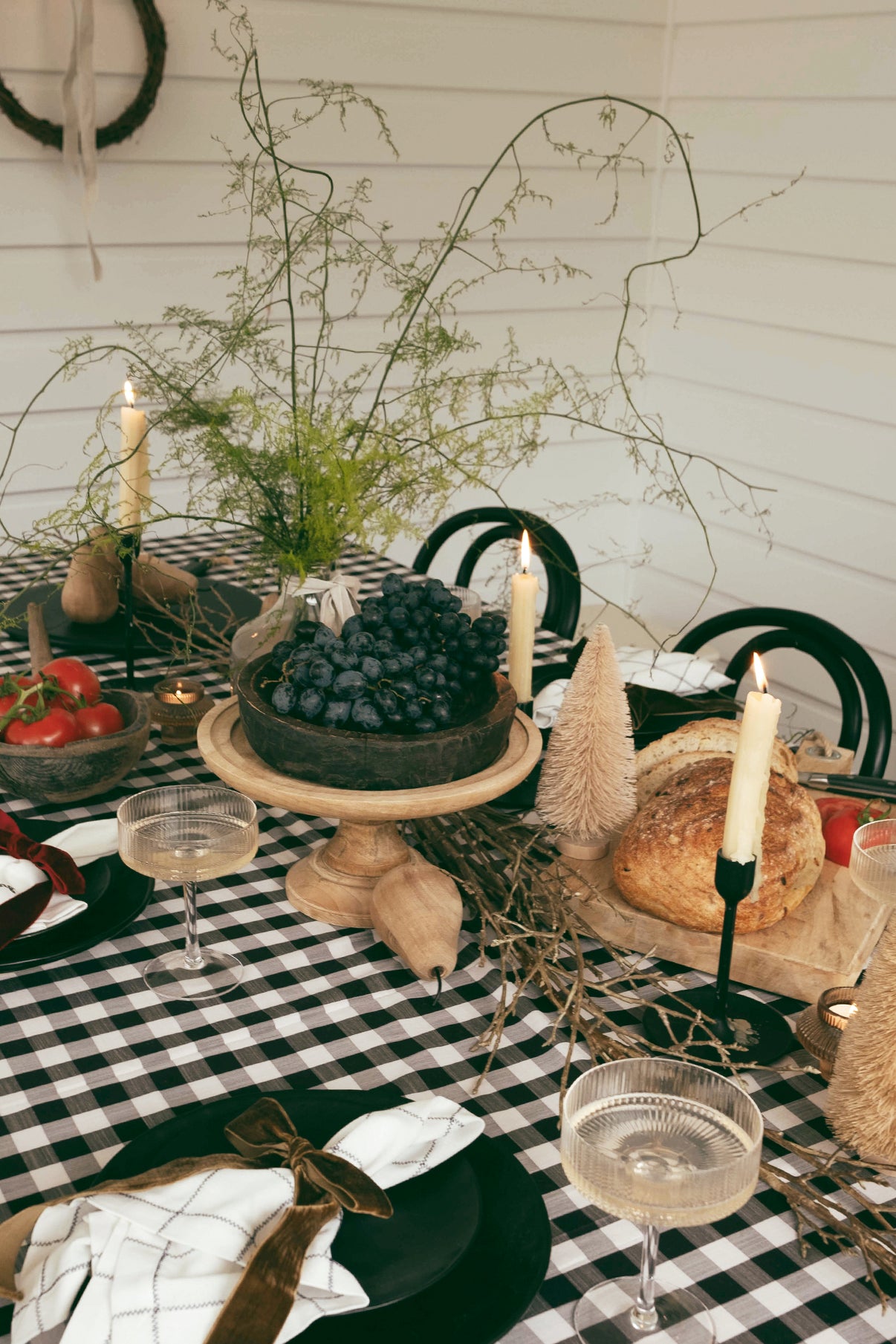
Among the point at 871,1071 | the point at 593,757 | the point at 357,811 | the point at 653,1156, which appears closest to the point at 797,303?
the point at 593,757

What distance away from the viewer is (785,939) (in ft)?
3.62

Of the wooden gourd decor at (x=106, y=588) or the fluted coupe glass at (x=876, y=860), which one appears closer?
the fluted coupe glass at (x=876, y=860)

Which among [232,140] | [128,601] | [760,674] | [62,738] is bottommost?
[62,738]

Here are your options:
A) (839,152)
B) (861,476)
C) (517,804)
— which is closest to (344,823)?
(517,804)

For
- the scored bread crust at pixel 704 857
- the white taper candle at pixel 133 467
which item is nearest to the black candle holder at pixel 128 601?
the white taper candle at pixel 133 467

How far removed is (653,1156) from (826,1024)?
0.98 ft

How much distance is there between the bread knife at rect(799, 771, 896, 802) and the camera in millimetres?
1387

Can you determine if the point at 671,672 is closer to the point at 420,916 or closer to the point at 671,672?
the point at 671,672

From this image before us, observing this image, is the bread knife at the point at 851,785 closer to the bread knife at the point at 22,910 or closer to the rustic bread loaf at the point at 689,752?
the rustic bread loaf at the point at 689,752

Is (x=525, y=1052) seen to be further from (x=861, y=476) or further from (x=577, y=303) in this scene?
(x=577, y=303)

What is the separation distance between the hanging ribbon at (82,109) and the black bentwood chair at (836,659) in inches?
66.6

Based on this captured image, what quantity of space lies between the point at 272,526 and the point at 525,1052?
628 mm

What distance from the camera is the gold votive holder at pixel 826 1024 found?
0.96 m

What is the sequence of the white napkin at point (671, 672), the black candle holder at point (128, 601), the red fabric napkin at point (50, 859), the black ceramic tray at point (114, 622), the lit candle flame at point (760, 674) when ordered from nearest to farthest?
the lit candle flame at point (760, 674) < the red fabric napkin at point (50, 859) < the black candle holder at point (128, 601) < the white napkin at point (671, 672) < the black ceramic tray at point (114, 622)
